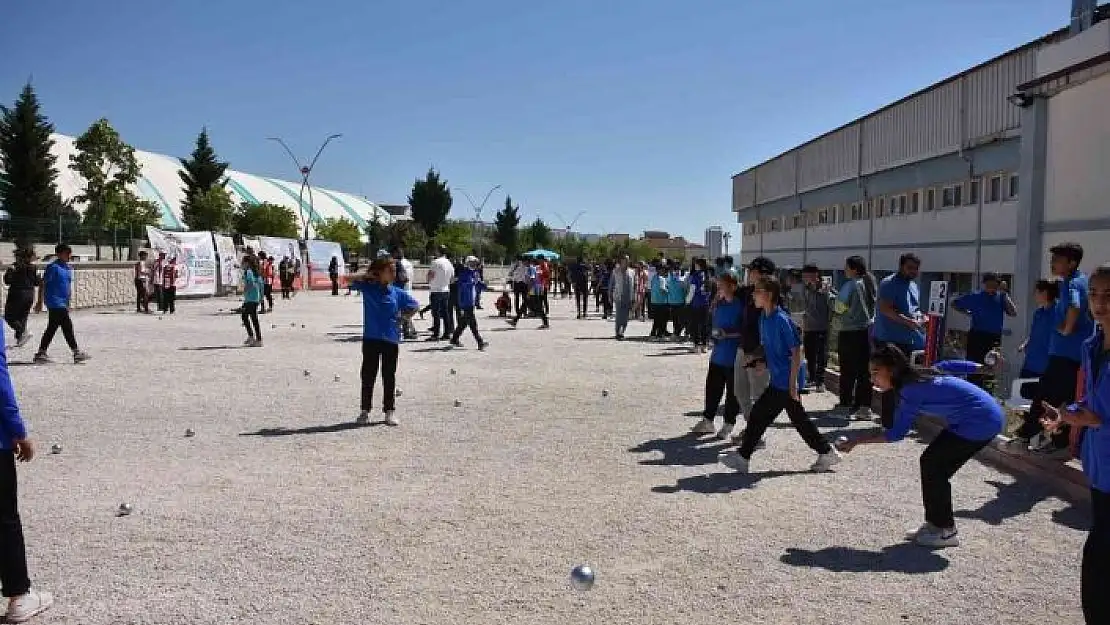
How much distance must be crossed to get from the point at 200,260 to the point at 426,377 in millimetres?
22972

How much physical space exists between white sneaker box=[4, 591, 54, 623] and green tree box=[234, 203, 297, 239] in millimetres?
75337

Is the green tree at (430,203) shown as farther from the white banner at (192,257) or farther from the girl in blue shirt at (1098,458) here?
the girl in blue shirt at (1098,458)

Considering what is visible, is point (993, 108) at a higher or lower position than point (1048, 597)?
higher

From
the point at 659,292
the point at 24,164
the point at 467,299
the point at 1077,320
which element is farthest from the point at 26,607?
the point at 24,164

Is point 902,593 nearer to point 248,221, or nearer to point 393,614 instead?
point 393,614

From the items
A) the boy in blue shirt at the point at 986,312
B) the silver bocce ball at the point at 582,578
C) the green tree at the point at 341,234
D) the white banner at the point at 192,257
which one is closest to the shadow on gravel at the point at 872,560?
the silver bocce ball at the point at 582,578

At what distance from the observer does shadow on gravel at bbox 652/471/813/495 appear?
6.70 m

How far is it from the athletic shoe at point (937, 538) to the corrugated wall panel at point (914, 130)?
76.3 feet

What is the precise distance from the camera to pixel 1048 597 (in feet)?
15.1

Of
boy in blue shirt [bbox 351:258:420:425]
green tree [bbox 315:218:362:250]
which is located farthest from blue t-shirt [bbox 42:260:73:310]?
green tree [bbox 315:218:362:250]

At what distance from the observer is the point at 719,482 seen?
6.96 meters

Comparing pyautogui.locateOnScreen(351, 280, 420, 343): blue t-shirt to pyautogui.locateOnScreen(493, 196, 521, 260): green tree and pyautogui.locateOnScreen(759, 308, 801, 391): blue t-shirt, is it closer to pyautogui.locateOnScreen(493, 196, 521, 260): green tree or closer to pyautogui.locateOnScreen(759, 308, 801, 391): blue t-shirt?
pyautogui.locateOnScreen(759, 308, 801, 391): blue t-shirt

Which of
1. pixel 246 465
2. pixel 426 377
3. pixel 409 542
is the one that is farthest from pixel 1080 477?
pixel 426 377

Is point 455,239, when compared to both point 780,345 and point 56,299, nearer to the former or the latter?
point 56,299
